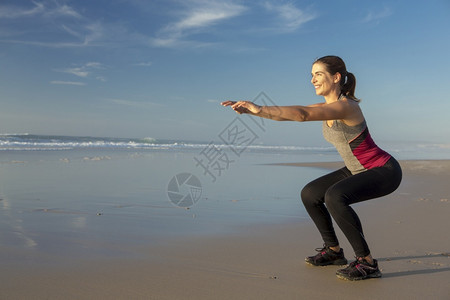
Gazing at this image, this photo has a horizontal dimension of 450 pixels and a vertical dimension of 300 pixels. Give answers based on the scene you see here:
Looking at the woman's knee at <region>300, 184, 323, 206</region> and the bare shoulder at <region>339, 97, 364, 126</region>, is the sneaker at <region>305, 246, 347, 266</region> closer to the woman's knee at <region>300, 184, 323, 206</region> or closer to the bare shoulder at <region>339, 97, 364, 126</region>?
the woman's knee at <region>300, 184, 323, 206</region>

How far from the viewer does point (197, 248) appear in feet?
10.7

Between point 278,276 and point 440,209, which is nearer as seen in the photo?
point 278,276

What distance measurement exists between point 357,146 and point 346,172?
1.15ft

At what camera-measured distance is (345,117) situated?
267 cm

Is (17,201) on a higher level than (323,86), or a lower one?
lower

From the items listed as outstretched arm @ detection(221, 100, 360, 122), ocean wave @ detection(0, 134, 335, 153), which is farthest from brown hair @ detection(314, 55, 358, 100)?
ocean wave @ detection(0, 134, 335, 153)

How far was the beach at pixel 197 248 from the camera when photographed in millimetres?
2355

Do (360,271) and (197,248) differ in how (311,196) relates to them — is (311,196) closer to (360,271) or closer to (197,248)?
(360,271)

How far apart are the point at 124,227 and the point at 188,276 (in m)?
1.55

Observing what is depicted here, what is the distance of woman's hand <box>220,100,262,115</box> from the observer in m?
2.40

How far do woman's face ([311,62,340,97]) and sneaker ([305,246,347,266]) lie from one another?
3.96ft

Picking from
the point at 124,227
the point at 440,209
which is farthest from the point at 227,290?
the point at 440,209

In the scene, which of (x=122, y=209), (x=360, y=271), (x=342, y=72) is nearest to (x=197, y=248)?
(x=360, y=271)

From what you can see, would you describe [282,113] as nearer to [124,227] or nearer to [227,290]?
[227,290]
